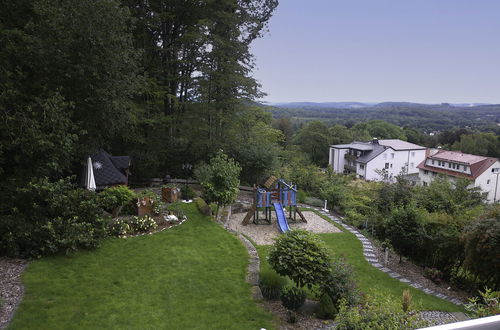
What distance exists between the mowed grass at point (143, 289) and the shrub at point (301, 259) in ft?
3.15

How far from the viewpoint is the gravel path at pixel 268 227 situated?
1186 centimetres

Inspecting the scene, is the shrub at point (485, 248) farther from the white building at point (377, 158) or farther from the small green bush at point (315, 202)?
the white building at point (377, 158)

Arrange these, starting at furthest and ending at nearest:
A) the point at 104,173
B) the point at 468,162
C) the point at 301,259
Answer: the point at 468,162, the point at 104,173, the point at 301,259

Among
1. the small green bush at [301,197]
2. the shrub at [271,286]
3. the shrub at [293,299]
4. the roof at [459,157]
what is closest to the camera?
the shrub at [293,299]

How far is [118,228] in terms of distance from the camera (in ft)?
32.7

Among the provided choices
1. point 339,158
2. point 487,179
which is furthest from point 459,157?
point 339,158

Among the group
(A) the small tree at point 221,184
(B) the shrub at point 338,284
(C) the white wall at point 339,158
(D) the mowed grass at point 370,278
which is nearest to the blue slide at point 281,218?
(D) the mowed grass at point 370,278

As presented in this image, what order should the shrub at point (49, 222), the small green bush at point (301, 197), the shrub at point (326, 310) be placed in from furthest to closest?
the small green bush at point (301, 197)
the shrub at point (49, 222)
the shrub at point (326, 310)

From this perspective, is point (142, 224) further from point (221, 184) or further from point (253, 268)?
point (253, 268)

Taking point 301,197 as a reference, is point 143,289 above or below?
above

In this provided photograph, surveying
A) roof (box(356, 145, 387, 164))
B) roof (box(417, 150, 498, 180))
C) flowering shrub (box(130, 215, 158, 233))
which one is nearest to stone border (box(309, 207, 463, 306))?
flowering shrub (box(130, 215, 158, 233))

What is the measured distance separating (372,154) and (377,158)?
821 mm

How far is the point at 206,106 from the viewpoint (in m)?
19.0

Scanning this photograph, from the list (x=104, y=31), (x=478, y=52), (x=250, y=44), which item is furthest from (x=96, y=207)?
(x=250, y=44)
